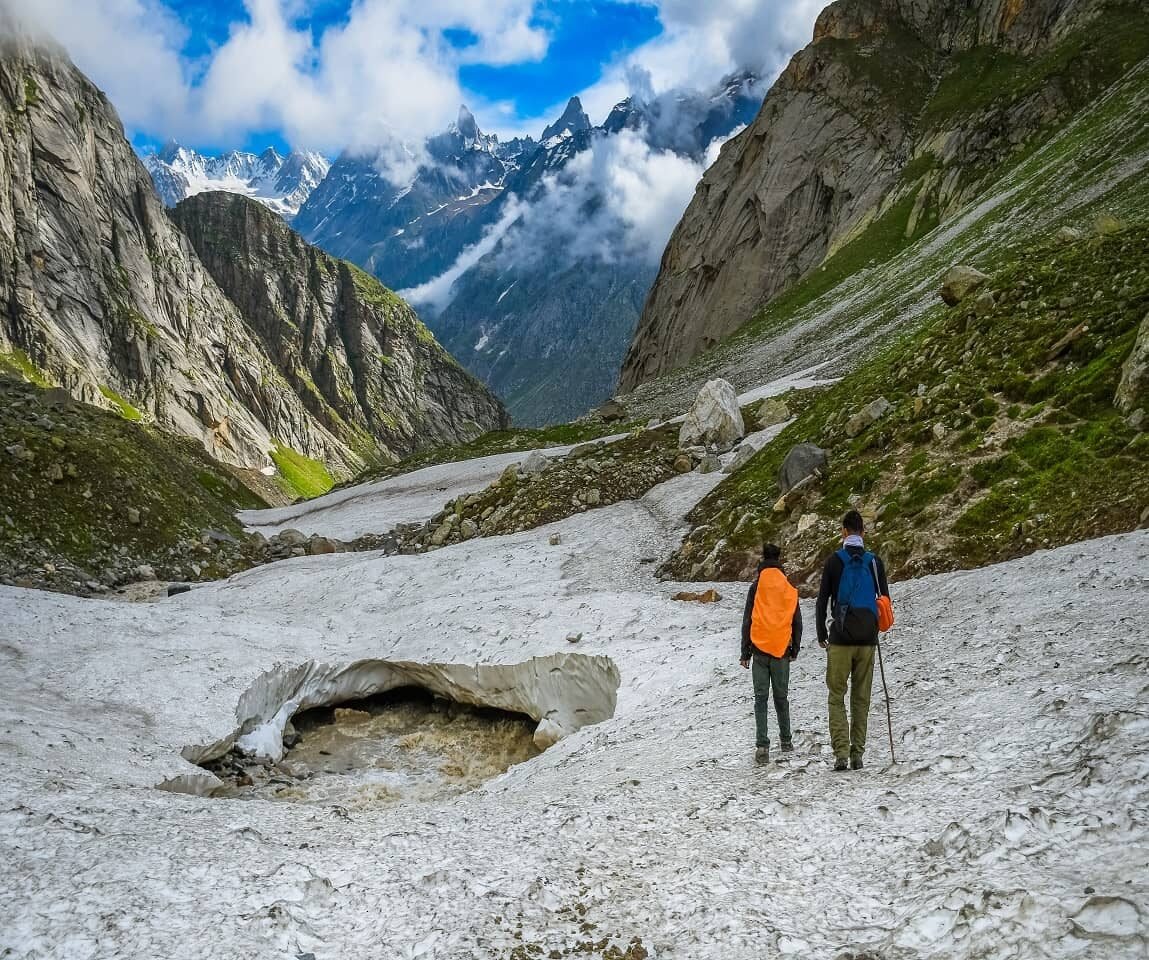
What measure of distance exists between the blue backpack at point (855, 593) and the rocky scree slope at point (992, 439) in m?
8.72

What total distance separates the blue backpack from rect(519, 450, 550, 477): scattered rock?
107 feet

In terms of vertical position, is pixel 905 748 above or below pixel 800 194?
below

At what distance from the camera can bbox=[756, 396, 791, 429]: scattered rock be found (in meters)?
41.4

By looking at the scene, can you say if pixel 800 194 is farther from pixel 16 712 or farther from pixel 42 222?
pixel 42 222

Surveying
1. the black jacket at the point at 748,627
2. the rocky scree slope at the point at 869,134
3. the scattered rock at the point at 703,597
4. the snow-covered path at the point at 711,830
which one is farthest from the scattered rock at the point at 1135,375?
the rocky scree slope at the point at 869,134

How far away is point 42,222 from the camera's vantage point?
15888 cm

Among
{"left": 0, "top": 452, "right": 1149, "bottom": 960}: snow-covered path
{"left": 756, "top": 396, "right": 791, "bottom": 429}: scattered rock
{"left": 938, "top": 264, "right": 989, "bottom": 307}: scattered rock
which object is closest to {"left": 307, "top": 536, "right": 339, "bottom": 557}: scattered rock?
{"left": 756, "top": 396, "right": 791, "bottom": 429}: scattered rock

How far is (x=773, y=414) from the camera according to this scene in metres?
42.2

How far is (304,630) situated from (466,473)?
37.6m

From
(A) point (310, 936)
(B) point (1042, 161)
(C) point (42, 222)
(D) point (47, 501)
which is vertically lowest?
(A) point (310, 936)

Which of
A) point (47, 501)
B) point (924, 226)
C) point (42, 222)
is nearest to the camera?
point (47, 501)

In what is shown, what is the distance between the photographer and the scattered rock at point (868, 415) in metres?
26.4

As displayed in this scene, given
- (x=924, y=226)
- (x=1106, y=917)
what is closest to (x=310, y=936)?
(x=1106, y=917)

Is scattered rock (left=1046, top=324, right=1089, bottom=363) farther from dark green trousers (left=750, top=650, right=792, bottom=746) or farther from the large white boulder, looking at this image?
the large white boulder
